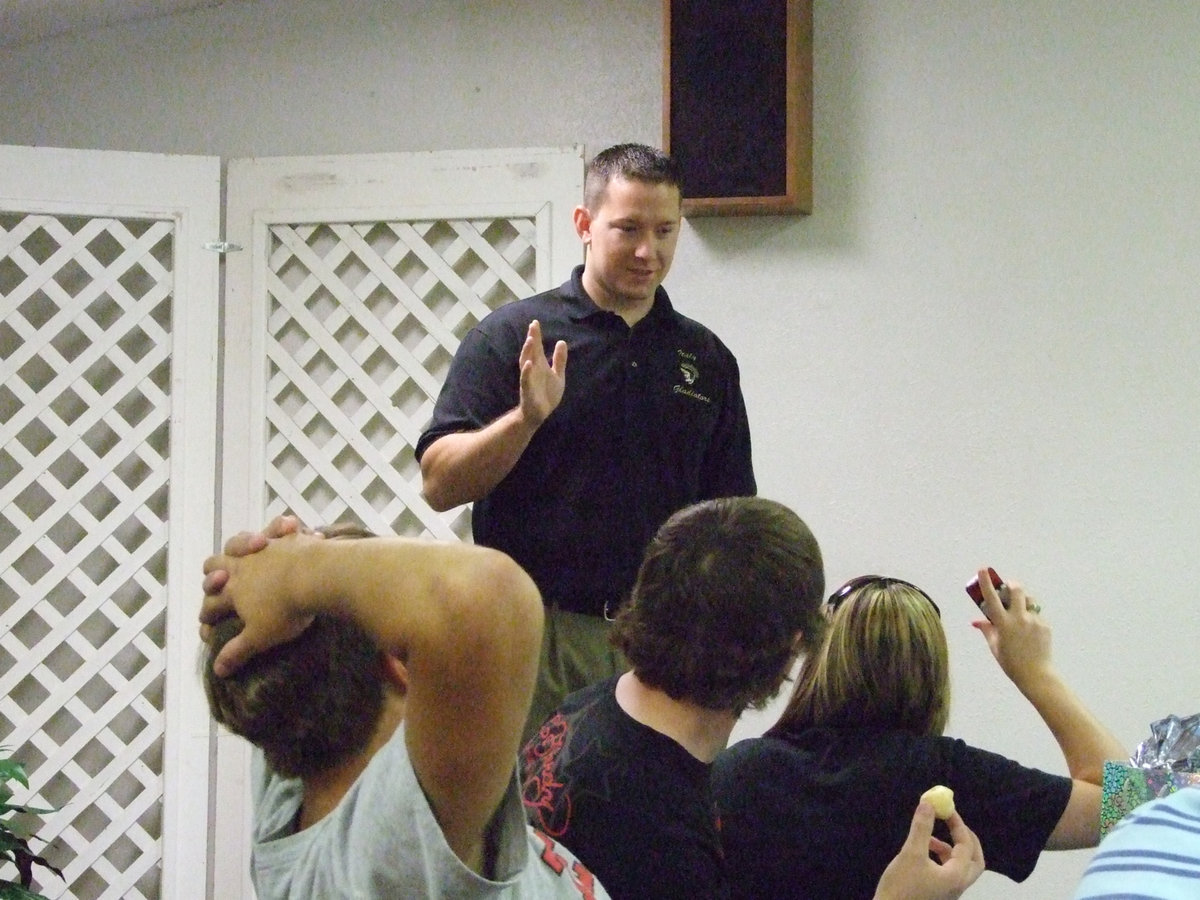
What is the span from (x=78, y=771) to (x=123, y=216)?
1.24 m

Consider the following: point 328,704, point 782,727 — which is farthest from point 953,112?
point 328,704

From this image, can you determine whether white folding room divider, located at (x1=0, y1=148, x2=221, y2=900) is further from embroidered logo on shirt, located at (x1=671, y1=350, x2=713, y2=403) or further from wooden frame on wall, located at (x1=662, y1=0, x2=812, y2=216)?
embroidered logo on shirt, located at (x1=671, y1=350, x2=713, y2=403)

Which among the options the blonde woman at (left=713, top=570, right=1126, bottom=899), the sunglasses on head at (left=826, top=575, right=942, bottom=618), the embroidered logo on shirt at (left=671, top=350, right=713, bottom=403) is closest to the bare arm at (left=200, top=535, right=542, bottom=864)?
the blonde woman at (left=713, top=570, right=1126, bottom=899)

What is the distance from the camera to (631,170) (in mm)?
2057

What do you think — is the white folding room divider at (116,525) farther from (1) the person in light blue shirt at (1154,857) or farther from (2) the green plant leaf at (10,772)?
(1) the person in light blue shirt at (1154,857)

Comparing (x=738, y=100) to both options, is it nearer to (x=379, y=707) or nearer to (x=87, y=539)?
(x=87, y=539)

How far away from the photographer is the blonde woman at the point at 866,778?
1354 millimetres

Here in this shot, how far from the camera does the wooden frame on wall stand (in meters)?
2.73

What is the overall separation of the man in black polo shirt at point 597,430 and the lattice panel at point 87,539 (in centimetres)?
128

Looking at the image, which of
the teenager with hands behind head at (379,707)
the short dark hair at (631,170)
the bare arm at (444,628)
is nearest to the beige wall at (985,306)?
the short dark hair at (631,170)

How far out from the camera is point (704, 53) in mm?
2754

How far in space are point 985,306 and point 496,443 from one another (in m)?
1.39

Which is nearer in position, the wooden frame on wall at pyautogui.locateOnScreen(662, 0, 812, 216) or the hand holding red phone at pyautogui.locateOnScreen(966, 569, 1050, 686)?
the hand holding red phone at pyautogui.locateOnScreen(966, 569, 1050, 686)

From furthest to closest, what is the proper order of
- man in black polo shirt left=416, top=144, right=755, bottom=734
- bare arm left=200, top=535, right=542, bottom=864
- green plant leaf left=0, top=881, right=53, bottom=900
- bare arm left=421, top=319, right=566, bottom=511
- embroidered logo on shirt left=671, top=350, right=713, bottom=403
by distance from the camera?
1. green plant leaf left=0, top=881, right=53, bottom=900
2. embroidered logo on shirt left=671, top=350, right=713, bottom=403
3. man in black polo shirt left=416, top=144, right=755, bottom=734
4. bare arm left=421, top=319, right=566, bottom=511
5. bare arm left=200, top=535, right=542, bottom=864
